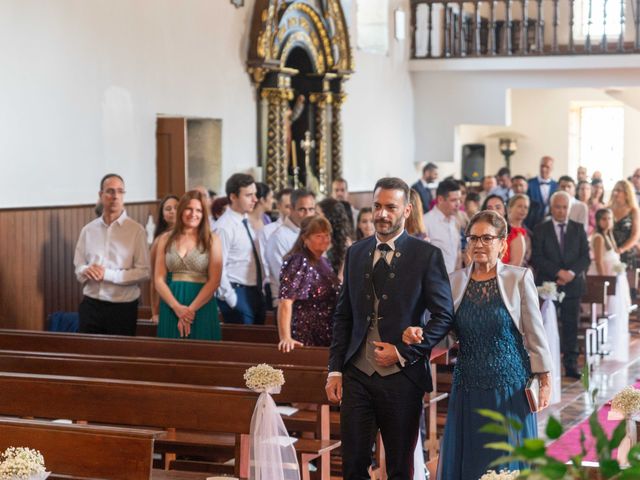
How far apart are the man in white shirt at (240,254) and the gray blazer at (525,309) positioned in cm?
364

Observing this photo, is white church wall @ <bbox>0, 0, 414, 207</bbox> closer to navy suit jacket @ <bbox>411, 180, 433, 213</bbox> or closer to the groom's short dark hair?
navy suit jacket @ <bbox>411, 180, 433, 213</bbox>

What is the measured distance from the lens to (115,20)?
38.7ft

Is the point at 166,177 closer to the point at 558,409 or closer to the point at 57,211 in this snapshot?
A: the point at 57,211

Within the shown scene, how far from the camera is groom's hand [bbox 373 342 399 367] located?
16.9 feet

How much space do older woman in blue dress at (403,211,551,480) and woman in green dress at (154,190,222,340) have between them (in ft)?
9.06

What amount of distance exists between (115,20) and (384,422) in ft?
24.6

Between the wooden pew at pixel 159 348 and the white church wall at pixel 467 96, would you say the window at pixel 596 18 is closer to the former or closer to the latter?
the white church wall at pixel 467 96

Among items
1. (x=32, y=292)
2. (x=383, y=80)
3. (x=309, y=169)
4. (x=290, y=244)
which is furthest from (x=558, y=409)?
(x=383, y=80)

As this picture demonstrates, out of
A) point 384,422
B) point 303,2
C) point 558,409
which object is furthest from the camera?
point 303,2

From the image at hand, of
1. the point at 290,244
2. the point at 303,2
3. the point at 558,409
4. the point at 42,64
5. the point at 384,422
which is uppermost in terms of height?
the point at 303,2

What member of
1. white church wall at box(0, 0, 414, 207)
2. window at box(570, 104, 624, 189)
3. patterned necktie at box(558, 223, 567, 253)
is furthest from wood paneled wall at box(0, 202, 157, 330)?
window at box(570, 104, 624, 189)

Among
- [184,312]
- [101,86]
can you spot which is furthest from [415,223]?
[101,86]

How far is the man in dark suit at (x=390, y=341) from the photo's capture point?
5238 mm

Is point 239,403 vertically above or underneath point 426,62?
underneath
